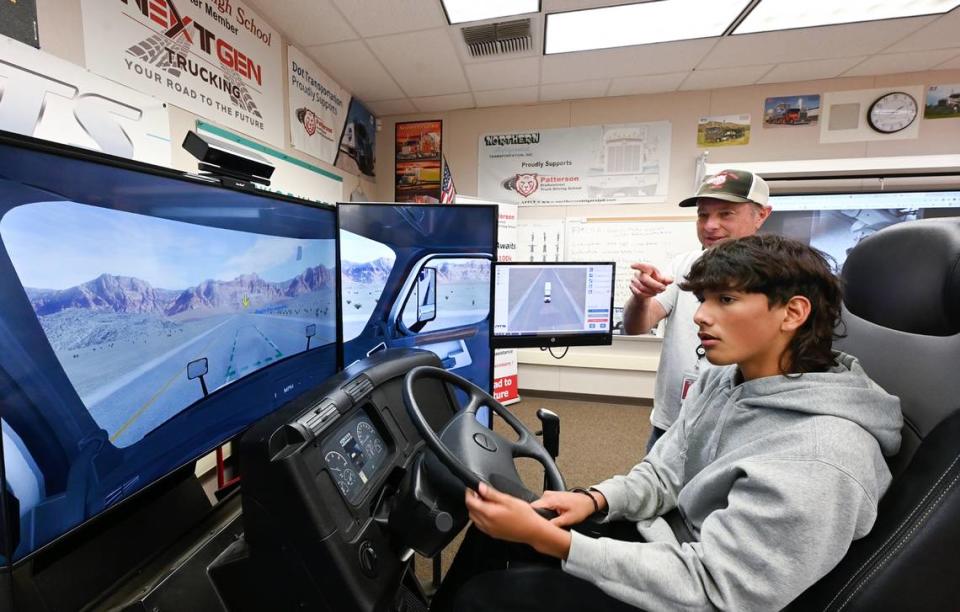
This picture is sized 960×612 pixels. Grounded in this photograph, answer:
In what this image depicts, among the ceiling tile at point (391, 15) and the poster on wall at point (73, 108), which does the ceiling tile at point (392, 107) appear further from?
the poster on wall at point (73, 108)

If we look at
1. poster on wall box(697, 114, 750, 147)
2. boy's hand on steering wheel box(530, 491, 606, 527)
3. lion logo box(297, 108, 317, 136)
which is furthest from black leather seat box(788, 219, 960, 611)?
lion logo box(297, 108, 317, 136)

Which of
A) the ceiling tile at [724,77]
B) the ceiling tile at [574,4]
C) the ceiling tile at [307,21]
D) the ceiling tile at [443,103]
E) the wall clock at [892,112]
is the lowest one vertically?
the wall clock at [892,112]

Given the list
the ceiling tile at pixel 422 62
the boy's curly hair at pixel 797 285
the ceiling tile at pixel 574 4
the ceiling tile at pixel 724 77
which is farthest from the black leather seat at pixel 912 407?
the ceiling tile at pixel 724 77

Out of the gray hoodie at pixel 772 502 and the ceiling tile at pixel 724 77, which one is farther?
the ceiling tile at pixel 724 77

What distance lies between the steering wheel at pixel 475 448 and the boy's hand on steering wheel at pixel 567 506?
0.02m

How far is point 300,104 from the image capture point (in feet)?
9.05

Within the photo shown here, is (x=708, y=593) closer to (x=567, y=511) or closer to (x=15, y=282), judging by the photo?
(x=567, y=511)

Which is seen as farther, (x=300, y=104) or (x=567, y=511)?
(x=300, y=104)

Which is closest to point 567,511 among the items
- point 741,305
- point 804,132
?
point 741,305

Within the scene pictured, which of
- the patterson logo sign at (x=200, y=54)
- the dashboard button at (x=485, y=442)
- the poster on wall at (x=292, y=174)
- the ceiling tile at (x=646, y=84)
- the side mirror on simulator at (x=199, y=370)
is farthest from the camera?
the ceiling tile at (x=646, y=84)

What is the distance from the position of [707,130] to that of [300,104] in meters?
3.42

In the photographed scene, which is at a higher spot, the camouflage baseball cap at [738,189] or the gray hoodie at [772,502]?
the camouflage baseball cap at [738,189]

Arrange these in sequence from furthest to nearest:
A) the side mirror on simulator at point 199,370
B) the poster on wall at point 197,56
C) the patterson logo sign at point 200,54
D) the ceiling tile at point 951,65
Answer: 1. the ceiling tile at point 951,65
2. the patterson logo sign at point 200,54
3. the poster on wall at point 197,56
4. the side mirror on simulator at point 199,370

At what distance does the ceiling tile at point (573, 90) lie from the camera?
329cm
